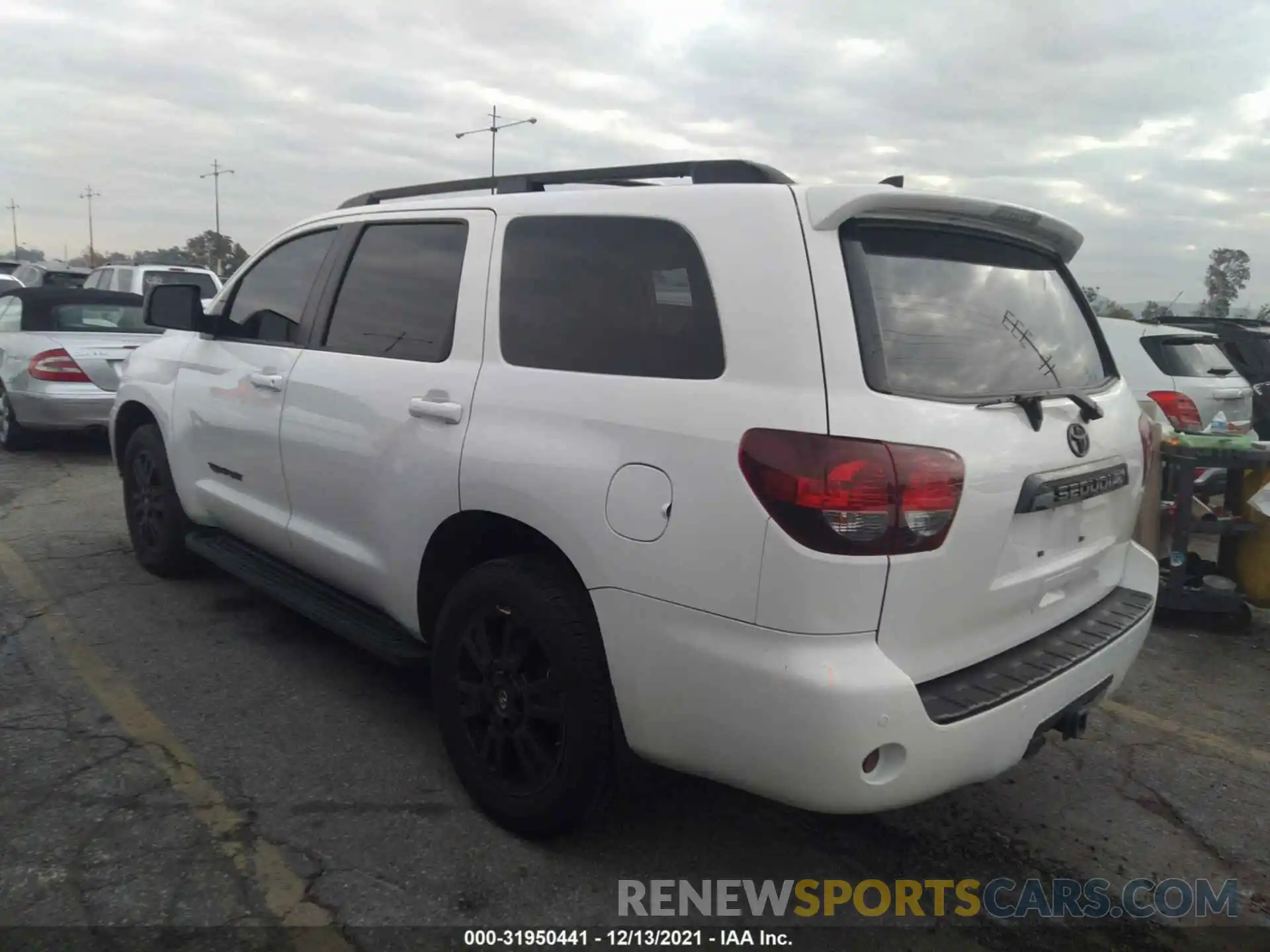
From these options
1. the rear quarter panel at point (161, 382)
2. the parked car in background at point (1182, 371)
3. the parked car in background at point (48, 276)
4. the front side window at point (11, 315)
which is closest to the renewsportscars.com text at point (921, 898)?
the rear quarter panel at point (161, 382)

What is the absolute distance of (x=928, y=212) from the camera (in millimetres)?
2559

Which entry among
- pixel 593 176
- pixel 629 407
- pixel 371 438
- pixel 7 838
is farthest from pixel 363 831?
pixel 593 176

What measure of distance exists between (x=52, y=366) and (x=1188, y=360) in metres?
9.44

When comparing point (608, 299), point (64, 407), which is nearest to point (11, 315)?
point (64, 407)

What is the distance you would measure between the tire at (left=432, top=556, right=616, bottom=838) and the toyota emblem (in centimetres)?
139

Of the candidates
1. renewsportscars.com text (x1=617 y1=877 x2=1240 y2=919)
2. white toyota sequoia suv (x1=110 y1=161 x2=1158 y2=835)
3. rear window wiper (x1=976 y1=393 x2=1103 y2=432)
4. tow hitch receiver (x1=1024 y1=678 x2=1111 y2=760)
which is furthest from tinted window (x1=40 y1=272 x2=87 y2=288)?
tow hitch receiver (x1=1024 y1=678 x2=1111 y2=760)

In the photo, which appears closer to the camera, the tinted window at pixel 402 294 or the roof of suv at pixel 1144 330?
the tinted window at pixel 402 294

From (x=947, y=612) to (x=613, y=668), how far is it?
0.85 m

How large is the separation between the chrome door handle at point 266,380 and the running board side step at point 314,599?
769 mm

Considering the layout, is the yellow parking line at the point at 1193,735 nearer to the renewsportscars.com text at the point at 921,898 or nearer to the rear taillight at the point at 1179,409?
the renewsportscars.com text at the point at 921,898

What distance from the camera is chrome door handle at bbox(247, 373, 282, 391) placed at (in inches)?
154

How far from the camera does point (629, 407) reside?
2.53m

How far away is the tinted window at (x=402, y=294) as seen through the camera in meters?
3.27

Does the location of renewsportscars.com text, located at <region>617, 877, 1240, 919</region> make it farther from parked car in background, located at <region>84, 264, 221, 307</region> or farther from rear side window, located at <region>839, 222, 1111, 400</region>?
parked car in background, located at <region>84, 264, 221, 307</region>
